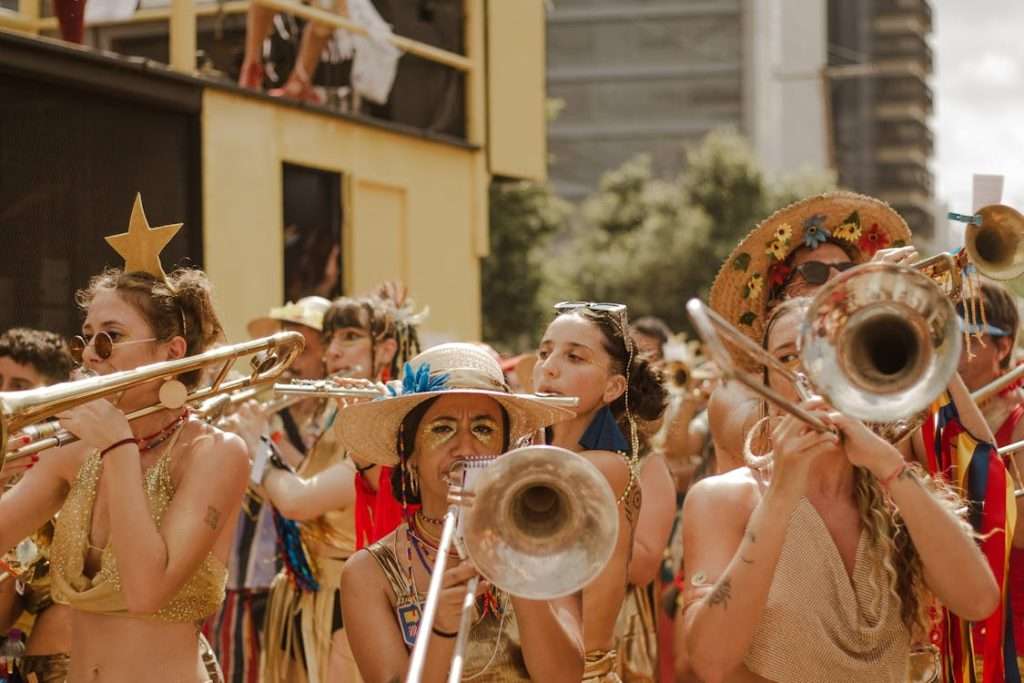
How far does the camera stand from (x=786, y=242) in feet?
16.9

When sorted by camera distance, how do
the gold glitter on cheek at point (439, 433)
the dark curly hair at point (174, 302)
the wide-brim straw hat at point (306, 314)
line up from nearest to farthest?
1. the gold glitter on cheek at point (439, 433)
2. the dark curly hair at point (174, 302)
3. the wide-brim straw hat at point (306, 314)

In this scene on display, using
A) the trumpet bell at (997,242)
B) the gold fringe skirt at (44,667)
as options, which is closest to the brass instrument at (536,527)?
the trumpet bell at (997,242)

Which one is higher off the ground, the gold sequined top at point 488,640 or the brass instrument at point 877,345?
the brass instrument at point 877,345

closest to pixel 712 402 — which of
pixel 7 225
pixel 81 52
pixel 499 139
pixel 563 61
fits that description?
pixel 7 225

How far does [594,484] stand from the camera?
3406mm

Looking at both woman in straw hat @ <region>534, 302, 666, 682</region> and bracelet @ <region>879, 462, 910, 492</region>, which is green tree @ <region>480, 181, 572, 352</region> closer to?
woman in straw hat @ <region>534, 302, 666, 682</region>

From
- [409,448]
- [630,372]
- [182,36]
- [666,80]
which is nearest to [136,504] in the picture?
[409,448]

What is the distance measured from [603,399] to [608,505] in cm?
201

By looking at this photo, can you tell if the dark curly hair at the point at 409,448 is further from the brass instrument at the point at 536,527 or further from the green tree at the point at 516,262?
the green tree at the point at 516,262

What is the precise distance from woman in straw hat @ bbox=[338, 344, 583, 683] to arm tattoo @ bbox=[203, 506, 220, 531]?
49 centimetres

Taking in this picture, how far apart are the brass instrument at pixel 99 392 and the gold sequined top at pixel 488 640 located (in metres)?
0.90

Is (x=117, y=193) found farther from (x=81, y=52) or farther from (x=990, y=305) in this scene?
(x=990, y=305)

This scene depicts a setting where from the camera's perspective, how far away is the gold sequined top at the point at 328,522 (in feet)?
22.7

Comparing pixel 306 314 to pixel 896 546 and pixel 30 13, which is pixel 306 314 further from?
pixel 896 546
